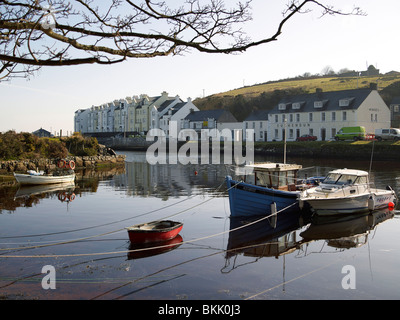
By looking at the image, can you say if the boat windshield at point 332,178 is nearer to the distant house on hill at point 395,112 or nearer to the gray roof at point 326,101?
the gray roof at point 326,101

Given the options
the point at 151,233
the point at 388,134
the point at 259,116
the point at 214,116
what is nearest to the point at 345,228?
the point at 151,233

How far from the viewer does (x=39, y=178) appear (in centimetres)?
3250

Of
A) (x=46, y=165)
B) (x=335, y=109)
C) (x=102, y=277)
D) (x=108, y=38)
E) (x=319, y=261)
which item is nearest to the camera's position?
(x=108, y=38)

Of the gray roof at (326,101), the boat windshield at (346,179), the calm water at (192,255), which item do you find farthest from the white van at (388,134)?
the boat windshield at (346,179)

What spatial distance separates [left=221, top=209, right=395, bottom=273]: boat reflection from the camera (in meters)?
14.2

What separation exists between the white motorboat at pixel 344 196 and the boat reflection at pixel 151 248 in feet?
24.2

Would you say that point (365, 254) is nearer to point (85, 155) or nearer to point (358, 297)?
point (358, 297)

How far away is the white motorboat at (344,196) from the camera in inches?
763

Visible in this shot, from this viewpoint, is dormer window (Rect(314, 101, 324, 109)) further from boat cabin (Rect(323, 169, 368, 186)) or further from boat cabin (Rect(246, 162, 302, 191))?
boat cabin (Rect(246, 162, 302, 191))

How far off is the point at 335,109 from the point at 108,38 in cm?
6738

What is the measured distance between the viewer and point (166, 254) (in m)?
13.4
